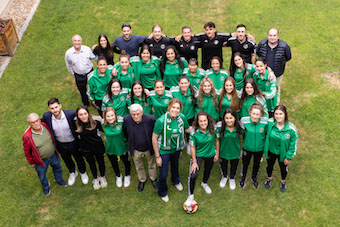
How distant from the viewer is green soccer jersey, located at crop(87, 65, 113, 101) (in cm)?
798

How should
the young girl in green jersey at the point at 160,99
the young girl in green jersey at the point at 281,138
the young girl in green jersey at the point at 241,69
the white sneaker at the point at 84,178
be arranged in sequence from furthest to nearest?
the young girl in green jersey at the point at 241,69, the white sneaker at the point at 84,178, the young girl in green jersey at the point at 160,99, the young girl in green jersey at the point at 281,138

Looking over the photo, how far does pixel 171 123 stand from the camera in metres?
6.45

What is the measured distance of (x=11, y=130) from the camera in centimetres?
910

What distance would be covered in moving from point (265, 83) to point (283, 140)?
5.55 ft

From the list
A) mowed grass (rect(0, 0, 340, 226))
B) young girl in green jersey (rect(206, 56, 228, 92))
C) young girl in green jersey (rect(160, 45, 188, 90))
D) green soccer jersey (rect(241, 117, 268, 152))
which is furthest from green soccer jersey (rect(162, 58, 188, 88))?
green soccer jersey (rect(241, 117, 268, 152))

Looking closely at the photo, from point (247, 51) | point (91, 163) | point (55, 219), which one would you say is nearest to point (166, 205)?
point (91, 163)

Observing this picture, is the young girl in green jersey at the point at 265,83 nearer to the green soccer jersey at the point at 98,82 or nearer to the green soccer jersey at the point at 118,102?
the green soccer jersey at the point at 118,102

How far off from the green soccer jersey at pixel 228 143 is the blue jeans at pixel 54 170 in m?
3.40

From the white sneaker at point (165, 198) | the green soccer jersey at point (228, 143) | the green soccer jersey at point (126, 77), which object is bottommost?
the white sneaker at point (165, 198)

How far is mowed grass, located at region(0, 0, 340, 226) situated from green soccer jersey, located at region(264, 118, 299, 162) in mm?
1092

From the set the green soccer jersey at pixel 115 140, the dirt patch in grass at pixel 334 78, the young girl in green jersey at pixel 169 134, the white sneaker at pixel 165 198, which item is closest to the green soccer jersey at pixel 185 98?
the young girl in green jersey at pixel 169 134

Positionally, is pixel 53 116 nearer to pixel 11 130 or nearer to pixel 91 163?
pixel 91 163

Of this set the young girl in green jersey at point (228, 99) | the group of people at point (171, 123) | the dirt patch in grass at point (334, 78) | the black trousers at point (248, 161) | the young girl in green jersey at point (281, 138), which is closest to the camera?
the young girl in green jersey at point (281, 138)

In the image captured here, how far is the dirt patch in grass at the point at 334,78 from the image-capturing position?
385 inches
